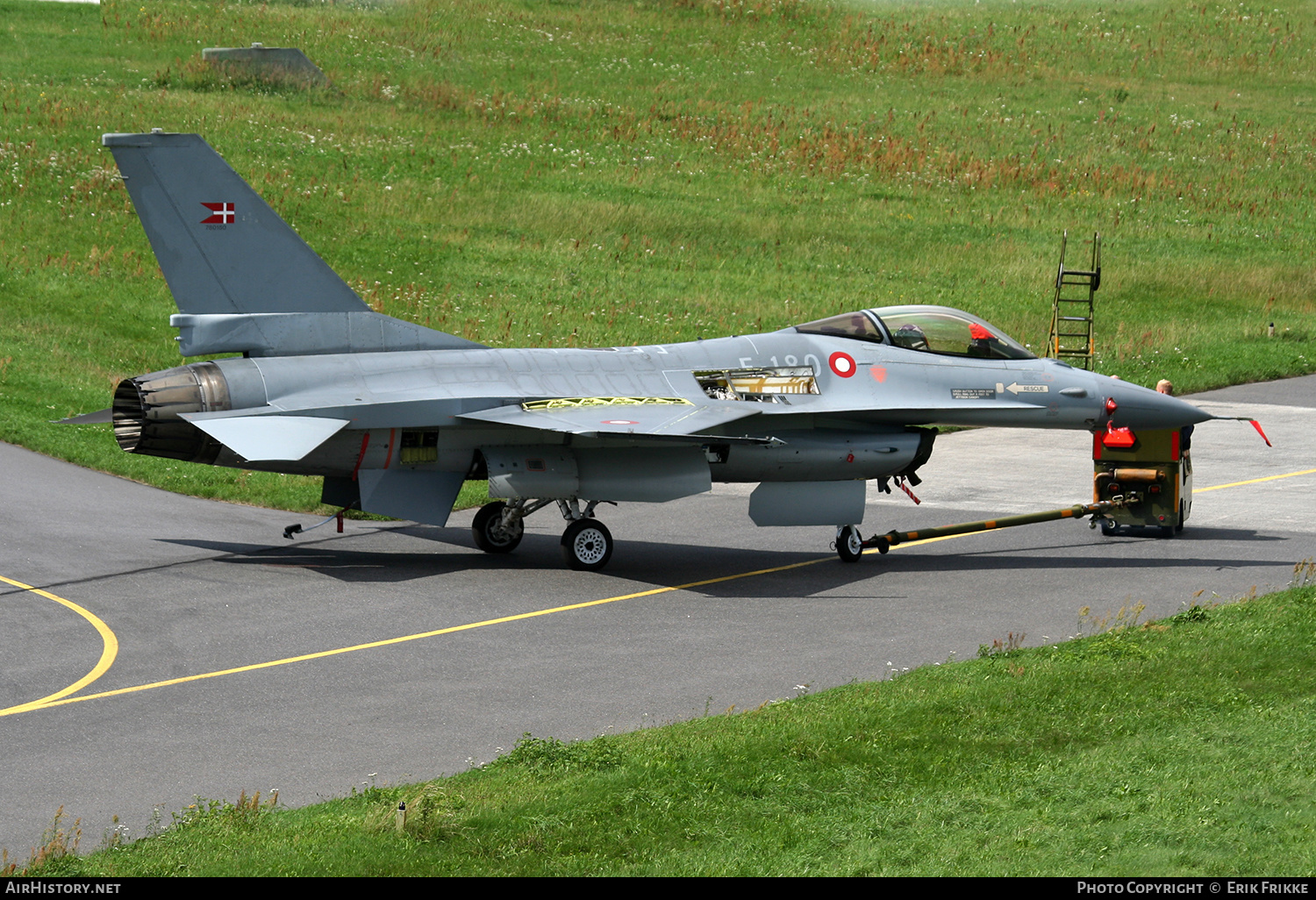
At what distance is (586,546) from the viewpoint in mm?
16766

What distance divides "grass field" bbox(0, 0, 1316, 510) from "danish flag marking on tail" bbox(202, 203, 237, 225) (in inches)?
223

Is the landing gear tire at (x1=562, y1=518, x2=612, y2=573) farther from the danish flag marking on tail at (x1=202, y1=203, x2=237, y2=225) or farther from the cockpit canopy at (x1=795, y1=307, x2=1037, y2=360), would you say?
the danish flag marking on tail at (x1=202, y1=203, x2=237, y2=225)

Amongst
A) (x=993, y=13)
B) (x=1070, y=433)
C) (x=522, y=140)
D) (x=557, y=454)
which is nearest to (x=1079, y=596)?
(x=557, y=454)

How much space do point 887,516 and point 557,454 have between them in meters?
5.90

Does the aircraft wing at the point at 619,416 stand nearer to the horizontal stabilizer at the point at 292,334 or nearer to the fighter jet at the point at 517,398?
the fighter jet at the point at 517,398

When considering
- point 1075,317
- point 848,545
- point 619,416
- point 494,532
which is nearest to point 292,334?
point 494,532

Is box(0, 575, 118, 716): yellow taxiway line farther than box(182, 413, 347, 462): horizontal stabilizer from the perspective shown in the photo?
No

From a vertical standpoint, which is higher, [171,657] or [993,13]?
[993,13]

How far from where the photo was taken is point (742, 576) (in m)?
16.7

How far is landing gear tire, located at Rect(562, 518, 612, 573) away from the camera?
1673 cm

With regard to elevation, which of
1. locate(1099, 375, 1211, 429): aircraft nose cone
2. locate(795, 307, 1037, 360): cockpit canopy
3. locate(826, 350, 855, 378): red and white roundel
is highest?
locate(795, 307, 1037, 360): cockpit canopy

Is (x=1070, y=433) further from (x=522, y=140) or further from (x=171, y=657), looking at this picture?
(x=522, y=140)

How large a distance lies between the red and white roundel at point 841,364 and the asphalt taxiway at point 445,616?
2.45 meters

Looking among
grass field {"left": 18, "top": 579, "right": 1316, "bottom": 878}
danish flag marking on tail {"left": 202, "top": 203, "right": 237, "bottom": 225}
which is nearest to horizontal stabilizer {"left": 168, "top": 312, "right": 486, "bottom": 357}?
danish flag marking on tail {"left": 202, "top": 203, "right": 237, "bottom": 225}
